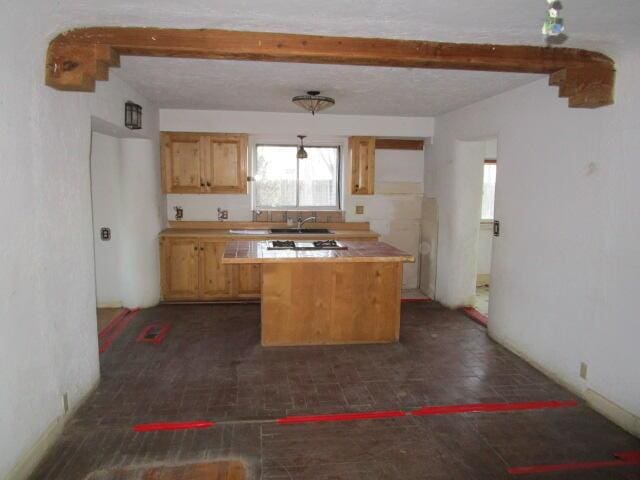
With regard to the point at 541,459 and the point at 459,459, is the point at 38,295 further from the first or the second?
the point at 541,459

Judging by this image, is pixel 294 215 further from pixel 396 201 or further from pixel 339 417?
pixel 339 417

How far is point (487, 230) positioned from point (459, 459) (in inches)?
207

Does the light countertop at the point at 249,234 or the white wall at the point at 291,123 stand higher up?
the white wall at the point at 291,123

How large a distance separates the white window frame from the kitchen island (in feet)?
7.55

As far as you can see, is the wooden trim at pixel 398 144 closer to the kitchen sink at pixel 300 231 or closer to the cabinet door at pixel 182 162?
the kitchen sink at pixel 300 231

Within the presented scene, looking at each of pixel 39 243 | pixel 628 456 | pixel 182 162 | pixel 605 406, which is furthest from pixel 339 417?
pixel 182 162

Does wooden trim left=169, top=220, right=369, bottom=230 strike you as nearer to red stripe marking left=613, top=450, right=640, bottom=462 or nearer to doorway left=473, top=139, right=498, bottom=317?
doorway left=473, top=139, right=498, bottom=317

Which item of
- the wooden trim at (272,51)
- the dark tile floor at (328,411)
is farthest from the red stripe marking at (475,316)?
the wooden trim at (272,51)

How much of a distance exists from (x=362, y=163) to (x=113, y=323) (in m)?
4.07

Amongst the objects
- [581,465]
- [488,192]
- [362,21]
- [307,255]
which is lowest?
[581,465]

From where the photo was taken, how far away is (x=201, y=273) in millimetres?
6277

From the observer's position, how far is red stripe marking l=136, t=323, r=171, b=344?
4855 mm

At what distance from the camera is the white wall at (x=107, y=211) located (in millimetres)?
5652

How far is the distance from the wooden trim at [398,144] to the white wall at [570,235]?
1751mm
